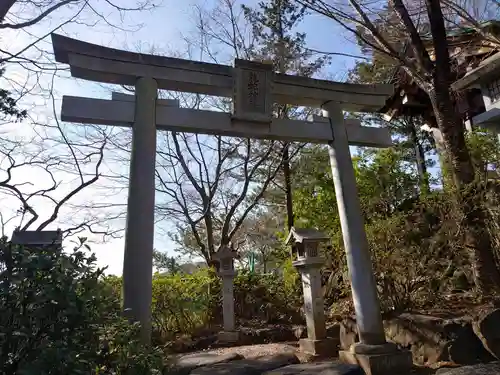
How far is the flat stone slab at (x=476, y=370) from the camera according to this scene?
435 centimetres

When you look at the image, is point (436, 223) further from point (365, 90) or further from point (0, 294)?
point (0, 294)

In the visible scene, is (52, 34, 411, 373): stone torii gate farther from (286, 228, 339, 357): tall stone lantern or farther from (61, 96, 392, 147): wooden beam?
(286, 228, 339, 357): tall stone lantern

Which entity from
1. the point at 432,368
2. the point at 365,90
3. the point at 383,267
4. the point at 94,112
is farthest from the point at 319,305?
the point at 94,112

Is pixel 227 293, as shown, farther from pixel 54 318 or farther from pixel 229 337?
pixel 54 318

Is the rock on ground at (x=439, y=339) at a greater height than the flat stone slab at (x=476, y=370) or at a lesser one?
greater

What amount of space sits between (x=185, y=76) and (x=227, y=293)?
6.05m

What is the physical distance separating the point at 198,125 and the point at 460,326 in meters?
4.55

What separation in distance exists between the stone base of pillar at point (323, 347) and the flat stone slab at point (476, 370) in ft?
6.74

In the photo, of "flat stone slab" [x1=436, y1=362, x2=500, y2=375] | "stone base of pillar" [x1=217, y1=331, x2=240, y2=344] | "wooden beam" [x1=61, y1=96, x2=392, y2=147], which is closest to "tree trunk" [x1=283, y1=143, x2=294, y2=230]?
"stone base of pillar" [x1=217, y1=331, x2=240, y2=344]

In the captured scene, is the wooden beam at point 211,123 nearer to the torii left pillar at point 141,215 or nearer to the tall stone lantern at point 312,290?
the torii left pillar at point 141,215

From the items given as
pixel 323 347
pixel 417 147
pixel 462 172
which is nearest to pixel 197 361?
pixel 323 347

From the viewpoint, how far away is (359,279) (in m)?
5.42

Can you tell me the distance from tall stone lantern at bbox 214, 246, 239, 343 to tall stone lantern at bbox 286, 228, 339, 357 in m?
2.51

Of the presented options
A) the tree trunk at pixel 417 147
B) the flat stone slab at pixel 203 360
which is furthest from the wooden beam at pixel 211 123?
the tree trunk at pixel 417 147
